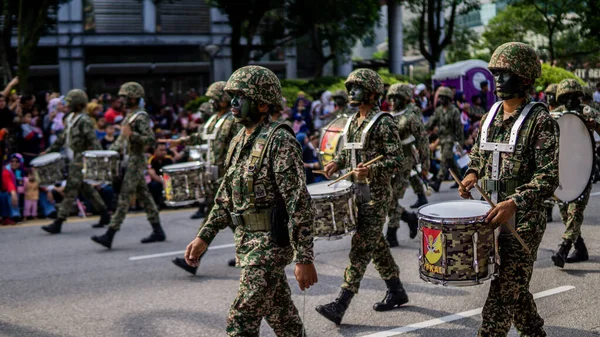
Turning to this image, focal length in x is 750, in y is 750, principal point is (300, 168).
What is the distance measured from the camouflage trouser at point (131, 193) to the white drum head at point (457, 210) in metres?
6.17

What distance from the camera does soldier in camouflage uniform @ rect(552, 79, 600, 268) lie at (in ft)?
26.7

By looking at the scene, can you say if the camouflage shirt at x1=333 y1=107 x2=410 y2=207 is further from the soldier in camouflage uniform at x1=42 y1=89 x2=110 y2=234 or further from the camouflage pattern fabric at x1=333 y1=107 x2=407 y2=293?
the soldier in camouflage uniform at x1=42 y1=89 x2=110 y2=234

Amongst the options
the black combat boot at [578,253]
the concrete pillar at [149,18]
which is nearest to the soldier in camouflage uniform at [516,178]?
the black combat boot at [578,253]

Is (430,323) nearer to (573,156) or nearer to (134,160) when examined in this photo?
(573,156)

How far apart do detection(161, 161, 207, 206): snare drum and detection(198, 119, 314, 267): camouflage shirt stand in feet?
14.6

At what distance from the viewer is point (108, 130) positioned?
48.3 feet

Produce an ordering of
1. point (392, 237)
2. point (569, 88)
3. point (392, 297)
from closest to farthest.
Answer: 1. point (392, 297)
2. point (569, 88)
3. point (392, 237)

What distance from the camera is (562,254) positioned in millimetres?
8117

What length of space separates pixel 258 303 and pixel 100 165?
699 cm

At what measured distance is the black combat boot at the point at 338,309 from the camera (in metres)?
6.41

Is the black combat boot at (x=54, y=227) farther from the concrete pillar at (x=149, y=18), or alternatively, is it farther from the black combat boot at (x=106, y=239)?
the concrete pillar at (x=149, y=18)

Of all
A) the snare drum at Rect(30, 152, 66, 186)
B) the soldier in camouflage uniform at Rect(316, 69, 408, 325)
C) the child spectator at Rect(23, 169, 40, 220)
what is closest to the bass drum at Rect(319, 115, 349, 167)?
the soldier in camouflage uniform at Rect(316, 69, 408, 325)

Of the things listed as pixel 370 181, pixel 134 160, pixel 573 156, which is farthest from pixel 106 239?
pixel 573 156

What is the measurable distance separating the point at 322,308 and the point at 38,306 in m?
2.93
